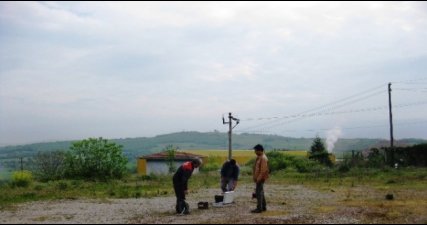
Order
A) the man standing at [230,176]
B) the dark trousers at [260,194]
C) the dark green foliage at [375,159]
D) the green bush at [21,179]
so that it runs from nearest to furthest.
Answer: the dark trousers at [260,194] → the man standing at [230,176] → the green bush at [21,179] → the dark green foliage at [375,159]

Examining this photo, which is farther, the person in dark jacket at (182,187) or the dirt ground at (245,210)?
the person in dark jacket at (182,187)

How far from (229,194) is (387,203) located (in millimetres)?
4842

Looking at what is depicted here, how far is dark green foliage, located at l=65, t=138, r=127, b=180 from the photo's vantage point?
34.8 meters

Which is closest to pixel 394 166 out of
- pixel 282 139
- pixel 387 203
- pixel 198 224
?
pixel 387 203

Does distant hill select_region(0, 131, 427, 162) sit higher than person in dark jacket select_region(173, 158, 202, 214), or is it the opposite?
distant hill select_region(0, 131, 427, 162)

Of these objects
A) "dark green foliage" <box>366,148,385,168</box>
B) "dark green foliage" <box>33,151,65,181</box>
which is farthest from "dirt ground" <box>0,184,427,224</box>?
"dark green foliage" <box>366,148,385,168</box>

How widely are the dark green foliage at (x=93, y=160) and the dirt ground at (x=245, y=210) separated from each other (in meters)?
15.2

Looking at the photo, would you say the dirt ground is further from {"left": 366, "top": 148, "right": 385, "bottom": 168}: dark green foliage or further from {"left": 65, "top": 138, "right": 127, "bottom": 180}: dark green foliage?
{"left": 366, "top": 148, "right": 385, "bottom": 168}: dark green foliage

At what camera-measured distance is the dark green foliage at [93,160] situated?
3478 cm

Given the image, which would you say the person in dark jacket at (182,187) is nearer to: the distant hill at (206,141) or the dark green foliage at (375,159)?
the dark green foliage at (375,159)

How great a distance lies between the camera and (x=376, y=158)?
40.6 m

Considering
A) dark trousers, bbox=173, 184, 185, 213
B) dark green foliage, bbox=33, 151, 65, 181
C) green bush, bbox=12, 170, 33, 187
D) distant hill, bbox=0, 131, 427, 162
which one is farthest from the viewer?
distant hill, bbox=0, 131, 427, 162

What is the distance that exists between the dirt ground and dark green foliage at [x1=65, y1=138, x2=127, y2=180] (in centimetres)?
1520

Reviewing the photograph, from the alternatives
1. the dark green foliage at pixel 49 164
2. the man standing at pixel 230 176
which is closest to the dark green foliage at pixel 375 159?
the dark green foliage at pixel 49 164
